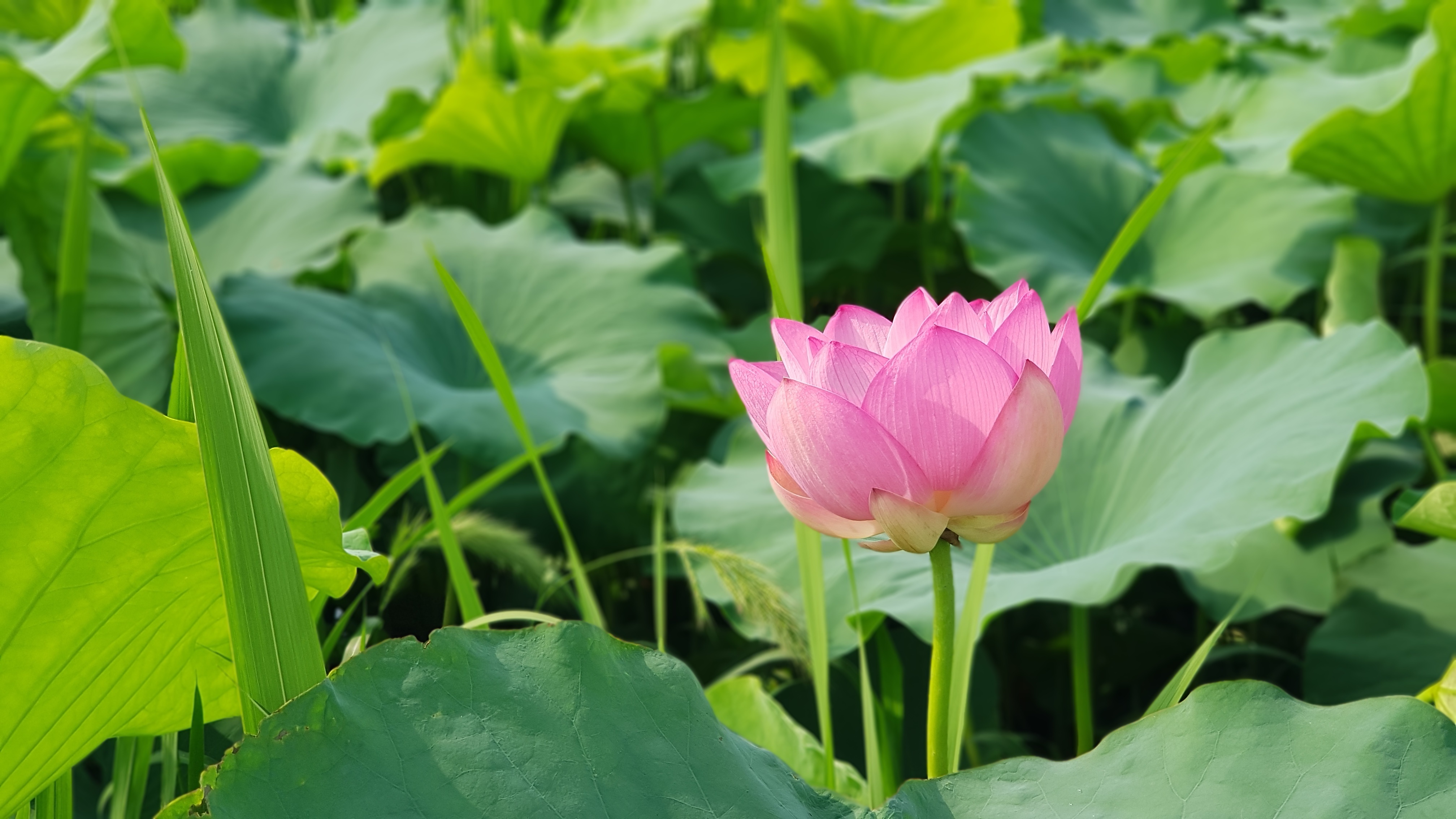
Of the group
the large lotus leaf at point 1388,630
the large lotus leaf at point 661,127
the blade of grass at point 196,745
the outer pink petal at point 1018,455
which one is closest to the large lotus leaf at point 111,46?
the large lotus leaf at point 661,127

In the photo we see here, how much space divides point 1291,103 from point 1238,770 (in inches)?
55.5

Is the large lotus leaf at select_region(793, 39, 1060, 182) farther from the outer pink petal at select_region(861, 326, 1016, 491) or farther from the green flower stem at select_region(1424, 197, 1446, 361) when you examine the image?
the outer pink petal at select_region(861, 326, 1016, 491)

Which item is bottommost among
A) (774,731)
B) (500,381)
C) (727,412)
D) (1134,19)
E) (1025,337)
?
(727,412)

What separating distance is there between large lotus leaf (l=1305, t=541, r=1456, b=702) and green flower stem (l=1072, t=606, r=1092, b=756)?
236 mm

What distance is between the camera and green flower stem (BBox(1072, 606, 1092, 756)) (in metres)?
0.79

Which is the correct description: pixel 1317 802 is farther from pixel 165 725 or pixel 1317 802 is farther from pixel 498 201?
pixel 498 201

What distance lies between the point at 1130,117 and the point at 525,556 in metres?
1.40

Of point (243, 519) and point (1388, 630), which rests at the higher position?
point (243, 519)

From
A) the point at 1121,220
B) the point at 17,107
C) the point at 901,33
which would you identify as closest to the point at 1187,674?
the point at 1121,220

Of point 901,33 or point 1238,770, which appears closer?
point 1238,770

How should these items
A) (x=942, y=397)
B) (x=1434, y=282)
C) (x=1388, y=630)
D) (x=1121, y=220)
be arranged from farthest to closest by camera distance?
(x=1121, y=220), (x=1434, y=282), (x=1388, y=630), (x=942, y=397)

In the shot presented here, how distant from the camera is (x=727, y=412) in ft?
4.30

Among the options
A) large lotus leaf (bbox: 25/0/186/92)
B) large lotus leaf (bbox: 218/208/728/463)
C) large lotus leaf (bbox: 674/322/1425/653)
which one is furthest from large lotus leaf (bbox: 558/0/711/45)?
large lotus leaf (bbox: 674/322/1425/653)

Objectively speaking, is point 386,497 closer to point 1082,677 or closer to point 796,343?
point 796,343
